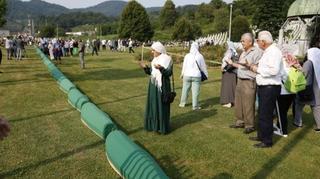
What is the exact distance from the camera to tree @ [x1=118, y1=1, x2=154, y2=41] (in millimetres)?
70500

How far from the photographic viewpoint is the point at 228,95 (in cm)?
1302

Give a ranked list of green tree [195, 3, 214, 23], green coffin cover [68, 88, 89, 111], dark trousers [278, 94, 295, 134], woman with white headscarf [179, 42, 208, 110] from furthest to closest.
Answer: green tree [195, 3, 214, 23] < woman with white headscarf [179, 42, 208, 110] < green coffin cover [68, 88, 89, 111] < dark trousers [278, 94, 295, 134]

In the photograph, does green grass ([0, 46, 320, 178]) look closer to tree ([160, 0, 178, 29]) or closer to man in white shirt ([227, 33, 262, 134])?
man in white shirt ([227, 33, 262, 134])

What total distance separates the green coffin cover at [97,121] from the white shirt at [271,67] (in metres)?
3.07

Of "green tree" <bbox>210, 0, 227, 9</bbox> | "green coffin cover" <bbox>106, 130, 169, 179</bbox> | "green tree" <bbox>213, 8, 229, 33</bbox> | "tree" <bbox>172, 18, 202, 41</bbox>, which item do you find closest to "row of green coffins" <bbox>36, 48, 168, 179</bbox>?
"green coffin cover" <bbox>106, 130, 169, 179</bbox>

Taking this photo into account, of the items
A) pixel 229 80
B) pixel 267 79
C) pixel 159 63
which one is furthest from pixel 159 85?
pixel 229 80

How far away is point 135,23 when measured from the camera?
70375 millimetres

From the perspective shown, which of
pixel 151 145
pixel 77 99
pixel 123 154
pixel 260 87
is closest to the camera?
pixel 123 154

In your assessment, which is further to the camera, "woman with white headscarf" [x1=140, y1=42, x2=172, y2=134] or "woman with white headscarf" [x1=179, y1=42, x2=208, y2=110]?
"woman with white headscarf" [x1=179, y1=42, x2=208, y2=110]

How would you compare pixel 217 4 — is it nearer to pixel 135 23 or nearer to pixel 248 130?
pixel 135 23

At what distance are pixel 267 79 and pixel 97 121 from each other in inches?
143

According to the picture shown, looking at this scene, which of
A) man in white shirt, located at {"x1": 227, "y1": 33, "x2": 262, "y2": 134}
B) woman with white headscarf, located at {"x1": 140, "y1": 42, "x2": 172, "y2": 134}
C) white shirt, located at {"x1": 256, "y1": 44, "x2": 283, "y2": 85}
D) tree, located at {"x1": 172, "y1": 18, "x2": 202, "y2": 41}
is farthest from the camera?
tree, located at {"x1": 172, "y1": 18, "x2": 202, "y2": 41}

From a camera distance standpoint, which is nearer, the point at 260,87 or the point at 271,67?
the point at 271,67

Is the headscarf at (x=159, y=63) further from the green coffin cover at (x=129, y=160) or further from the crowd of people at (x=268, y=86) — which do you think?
the green coffin cover at (x=129, y=160)
